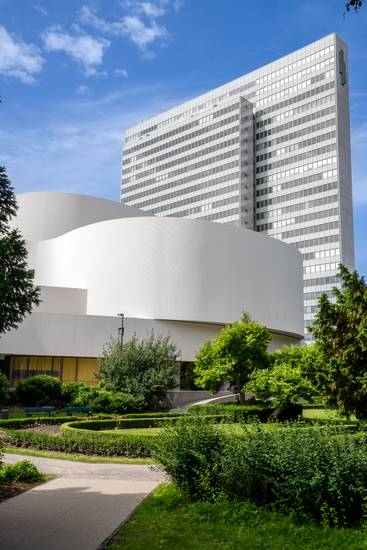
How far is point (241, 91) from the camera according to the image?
381 feet

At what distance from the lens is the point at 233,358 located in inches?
1313

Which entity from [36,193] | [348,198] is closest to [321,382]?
[36,193]

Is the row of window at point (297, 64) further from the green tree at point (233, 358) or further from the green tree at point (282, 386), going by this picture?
the green tree at point (282, 386)

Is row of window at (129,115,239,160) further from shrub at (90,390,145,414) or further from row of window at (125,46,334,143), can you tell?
→ shrub at (90,390,145,414)

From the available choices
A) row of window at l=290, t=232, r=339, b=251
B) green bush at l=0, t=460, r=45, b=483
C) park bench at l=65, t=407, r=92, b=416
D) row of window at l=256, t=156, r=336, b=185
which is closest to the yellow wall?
park bench at l=65, t=407, r=92, b=416

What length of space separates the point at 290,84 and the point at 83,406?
301 ft

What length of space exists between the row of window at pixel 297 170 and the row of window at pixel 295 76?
17.9 metres

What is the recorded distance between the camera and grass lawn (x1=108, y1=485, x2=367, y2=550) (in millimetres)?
7043

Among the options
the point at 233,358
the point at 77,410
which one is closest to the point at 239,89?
the point at 233,358

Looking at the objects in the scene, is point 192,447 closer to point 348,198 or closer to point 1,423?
point 1,423

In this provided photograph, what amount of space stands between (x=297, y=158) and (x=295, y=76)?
1677 cm

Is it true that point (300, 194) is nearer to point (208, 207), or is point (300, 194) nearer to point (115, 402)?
point (208, 207)

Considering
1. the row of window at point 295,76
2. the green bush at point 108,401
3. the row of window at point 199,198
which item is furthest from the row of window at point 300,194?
the green bush at point 108,401

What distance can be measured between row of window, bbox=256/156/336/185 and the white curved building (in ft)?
168
